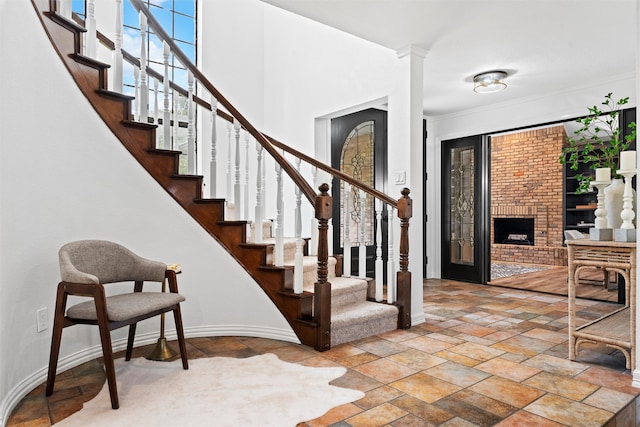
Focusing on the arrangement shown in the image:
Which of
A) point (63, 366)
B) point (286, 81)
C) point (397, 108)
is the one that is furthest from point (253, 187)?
point (63, 366)

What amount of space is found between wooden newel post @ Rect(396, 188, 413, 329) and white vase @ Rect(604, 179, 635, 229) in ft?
4.64

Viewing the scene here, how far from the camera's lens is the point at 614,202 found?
290 centimetres

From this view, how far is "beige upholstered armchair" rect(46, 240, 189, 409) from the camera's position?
2.08 m

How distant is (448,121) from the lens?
6.20 meters

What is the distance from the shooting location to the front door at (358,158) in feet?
16.6

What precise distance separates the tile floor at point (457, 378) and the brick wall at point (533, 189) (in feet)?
17.0

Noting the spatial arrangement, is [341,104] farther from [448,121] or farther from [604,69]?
[604,69]

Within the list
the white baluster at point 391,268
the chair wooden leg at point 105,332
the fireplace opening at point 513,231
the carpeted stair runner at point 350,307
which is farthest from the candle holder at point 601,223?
the fireplace opening at point 513,231

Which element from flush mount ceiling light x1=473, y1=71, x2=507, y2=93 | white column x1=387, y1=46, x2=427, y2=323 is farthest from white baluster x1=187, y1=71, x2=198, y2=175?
flush mount ceiling light x1=473, y1=71, x2=507, y2=93

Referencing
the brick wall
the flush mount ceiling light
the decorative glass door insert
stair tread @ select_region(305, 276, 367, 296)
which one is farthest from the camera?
the brick wall

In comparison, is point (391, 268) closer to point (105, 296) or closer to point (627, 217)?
point (627, 217)

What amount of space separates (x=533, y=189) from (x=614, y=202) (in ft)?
20.8

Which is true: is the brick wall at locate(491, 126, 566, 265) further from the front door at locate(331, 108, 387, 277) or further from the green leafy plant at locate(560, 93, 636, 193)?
the front door at locate(331, 108, 387, 277)

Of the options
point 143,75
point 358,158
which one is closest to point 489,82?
point 358,158
